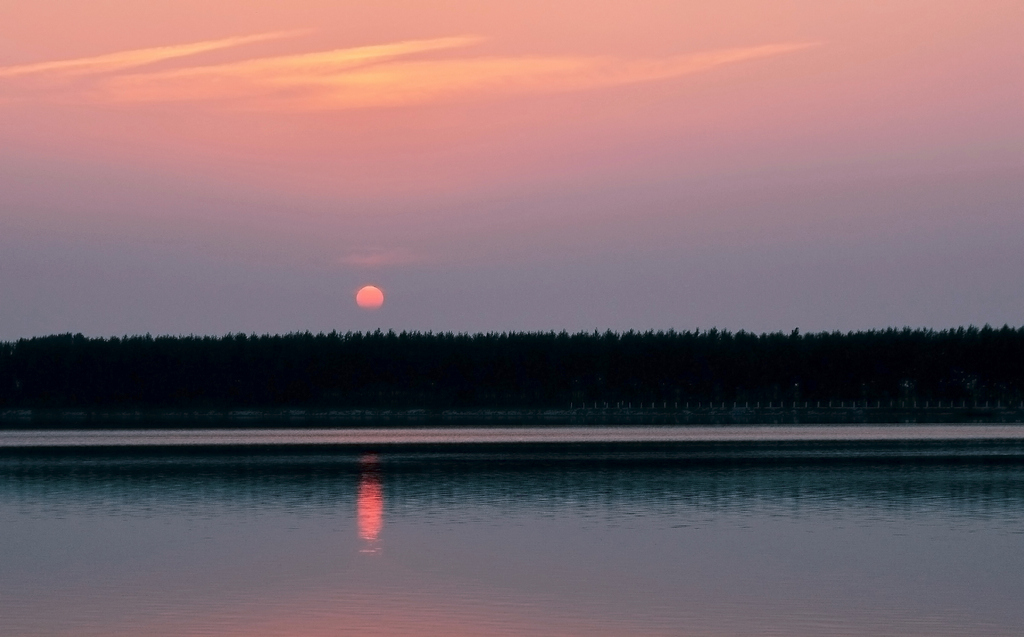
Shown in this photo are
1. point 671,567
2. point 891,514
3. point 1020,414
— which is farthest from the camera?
point 1020,414

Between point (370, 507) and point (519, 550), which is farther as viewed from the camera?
point (370, 507)

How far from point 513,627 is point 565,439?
8580cm

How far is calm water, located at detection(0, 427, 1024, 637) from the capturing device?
26203 mm

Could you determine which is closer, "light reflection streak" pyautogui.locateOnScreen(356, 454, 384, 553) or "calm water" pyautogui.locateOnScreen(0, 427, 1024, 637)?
"calm water" pyautogui.locateOnScreen(0, 427, 1024, 637)

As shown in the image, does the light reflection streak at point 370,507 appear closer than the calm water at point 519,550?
No

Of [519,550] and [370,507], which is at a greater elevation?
[370,507]

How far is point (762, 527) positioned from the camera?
4081 cm

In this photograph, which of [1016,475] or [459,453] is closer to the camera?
[1016,475]

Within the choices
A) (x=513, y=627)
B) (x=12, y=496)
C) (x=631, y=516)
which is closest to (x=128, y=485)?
(x=12, y=496)

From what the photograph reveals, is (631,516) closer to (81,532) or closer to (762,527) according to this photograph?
(762,527)

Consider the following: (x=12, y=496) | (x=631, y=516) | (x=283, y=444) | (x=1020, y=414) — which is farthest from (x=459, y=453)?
(x=1020, y=414)

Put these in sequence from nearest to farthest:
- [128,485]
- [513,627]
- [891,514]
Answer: [513,627] < [891,514] < [128,485]

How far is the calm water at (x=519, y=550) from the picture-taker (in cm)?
2620

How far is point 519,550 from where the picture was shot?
3638 cm
